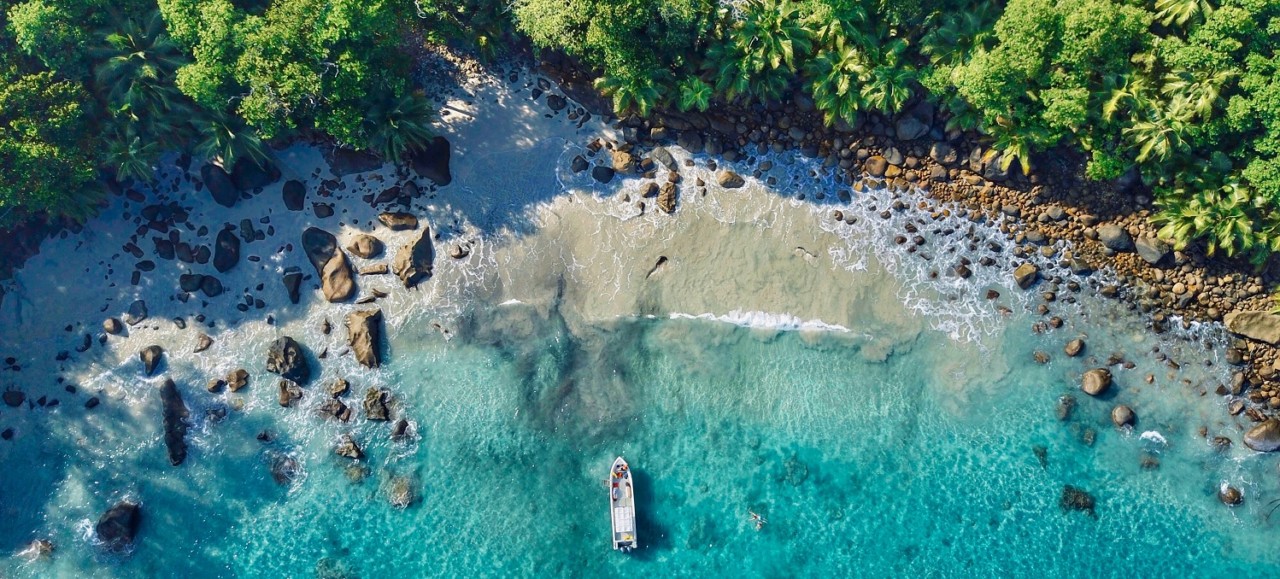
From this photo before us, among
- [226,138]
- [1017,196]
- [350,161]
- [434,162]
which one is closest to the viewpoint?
[226,138]

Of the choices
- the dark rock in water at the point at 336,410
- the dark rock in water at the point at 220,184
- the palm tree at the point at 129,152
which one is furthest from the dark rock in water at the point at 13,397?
the dark rock in water at the point at 336,410

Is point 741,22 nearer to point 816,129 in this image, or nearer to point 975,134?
point 816,129

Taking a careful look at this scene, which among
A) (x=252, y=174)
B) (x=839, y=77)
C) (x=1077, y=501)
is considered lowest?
(x=1077, y=501)

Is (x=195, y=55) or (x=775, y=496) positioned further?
(x=775, y=496)

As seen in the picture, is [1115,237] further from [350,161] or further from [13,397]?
[13,397]

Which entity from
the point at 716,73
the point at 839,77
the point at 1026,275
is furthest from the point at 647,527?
the point at 839,77

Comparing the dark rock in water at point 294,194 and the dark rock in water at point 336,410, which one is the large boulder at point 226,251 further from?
the dark rock in water at point 336,410

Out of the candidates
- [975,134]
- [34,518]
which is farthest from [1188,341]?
[34,518]
